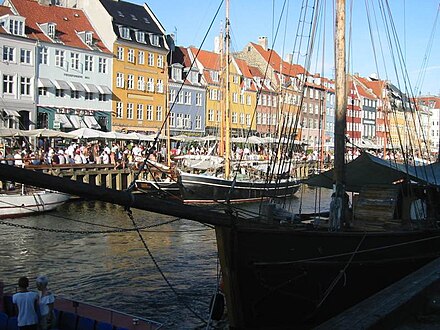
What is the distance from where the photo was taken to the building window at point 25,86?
46.2 m

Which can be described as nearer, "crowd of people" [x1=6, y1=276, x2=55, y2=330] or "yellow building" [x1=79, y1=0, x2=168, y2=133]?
"crowd of people" [x1=6, y1=276, x2=55, y2=330]

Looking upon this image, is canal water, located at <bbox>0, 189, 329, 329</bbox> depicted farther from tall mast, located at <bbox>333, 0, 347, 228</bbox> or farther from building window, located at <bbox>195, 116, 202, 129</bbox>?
building window, located at <bbox>195, 116, 202, 129</bbox>

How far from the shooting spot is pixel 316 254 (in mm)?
10711

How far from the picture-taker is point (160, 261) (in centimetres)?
1928

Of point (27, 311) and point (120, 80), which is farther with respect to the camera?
point (120, 80)

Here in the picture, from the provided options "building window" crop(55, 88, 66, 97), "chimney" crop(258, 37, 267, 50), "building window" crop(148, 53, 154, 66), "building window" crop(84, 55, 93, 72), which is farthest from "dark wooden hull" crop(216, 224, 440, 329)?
Result: "chimney" crop(258, 37, 267, 50)

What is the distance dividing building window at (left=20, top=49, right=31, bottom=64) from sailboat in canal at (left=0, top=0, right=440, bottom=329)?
125 ft

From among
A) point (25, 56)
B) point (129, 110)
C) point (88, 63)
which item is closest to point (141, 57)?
point (129, 110)

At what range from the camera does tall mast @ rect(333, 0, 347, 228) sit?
1259 centimetres

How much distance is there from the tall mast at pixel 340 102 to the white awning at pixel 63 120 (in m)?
38.1

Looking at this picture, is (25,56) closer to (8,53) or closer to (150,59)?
(8,53)

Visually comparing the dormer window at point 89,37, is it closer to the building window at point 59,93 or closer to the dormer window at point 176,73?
the building window at point 59,93

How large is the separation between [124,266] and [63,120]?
32429 millimetres

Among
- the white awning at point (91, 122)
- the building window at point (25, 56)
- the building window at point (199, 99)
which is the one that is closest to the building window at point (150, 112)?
the building window at point (199, 99)
